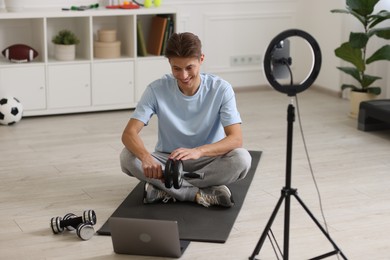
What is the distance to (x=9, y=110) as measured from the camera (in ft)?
17.1

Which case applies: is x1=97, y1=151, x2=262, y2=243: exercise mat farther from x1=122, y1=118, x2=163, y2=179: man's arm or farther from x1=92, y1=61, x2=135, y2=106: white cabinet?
x1=92, y1=61, x2=135, y2=106: white cabinet

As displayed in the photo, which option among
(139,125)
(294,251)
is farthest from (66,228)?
(294,251)

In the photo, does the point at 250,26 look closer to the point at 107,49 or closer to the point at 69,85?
the point at 107,49

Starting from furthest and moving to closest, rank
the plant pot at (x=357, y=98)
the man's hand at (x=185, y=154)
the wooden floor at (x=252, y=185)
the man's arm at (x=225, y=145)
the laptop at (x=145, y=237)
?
the plant pot at (x=357, y=98)
the man's arm at (x=225, y=145)
the man's hand at (x=185, y=154)
the wooden floor at (x=252, y=185)
the laptop at (x=145, y=237)

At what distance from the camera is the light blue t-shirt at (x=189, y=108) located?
3619 millimetres

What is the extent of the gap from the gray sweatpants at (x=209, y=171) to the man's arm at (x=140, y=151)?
76mm

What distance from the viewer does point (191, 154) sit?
3393mm

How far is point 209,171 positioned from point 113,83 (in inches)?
88.4

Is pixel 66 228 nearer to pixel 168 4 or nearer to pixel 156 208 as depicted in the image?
pixel 156 208

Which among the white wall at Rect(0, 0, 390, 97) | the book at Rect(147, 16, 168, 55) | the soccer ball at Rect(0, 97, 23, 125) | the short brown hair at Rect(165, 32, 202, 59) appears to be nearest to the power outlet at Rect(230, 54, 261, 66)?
the white wall at Rect(0, 0, 390, 97)

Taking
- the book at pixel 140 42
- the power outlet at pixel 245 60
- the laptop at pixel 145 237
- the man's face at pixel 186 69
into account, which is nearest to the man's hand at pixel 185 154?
the man's face at pixel 186 69

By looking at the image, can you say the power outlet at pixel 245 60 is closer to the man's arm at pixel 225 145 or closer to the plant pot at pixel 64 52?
the plant pot at pixel 64 52

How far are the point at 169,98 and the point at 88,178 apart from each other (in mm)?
757

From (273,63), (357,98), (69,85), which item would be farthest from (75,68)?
(273,63)
